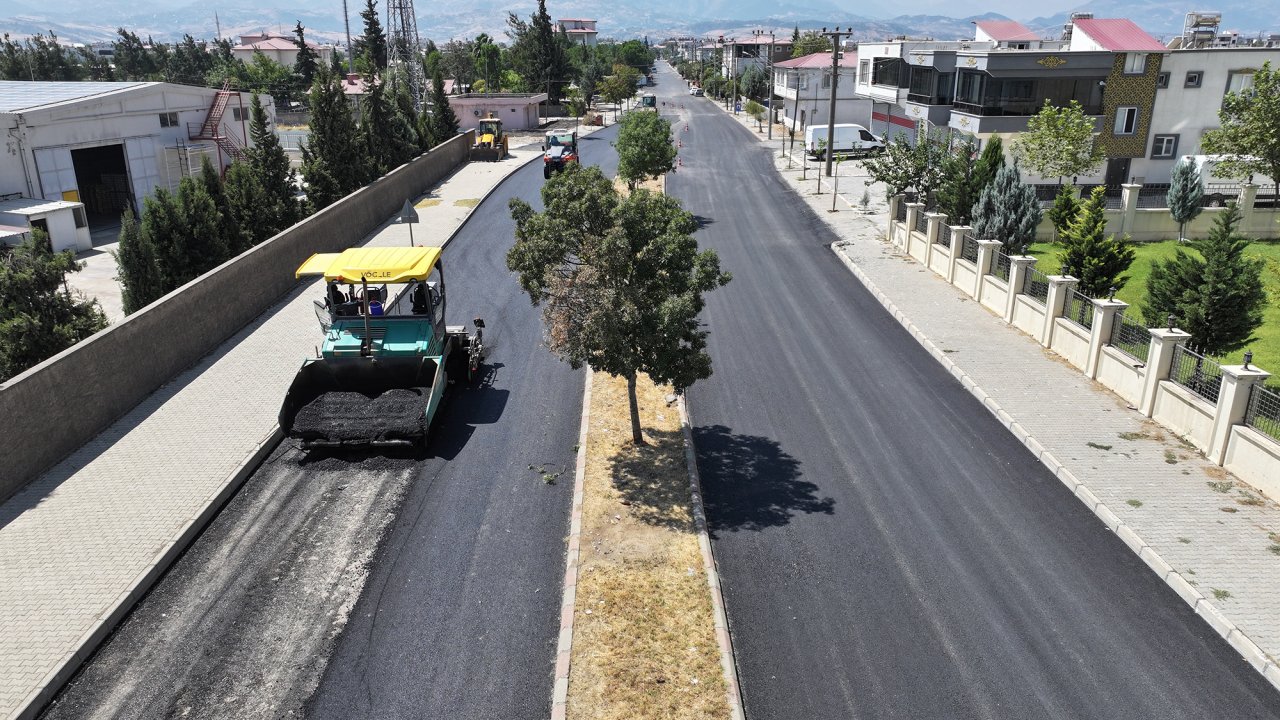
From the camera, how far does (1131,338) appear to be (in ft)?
55.1

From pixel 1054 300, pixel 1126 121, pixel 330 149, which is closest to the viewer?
pixel 1054 300

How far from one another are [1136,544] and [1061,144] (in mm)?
25747

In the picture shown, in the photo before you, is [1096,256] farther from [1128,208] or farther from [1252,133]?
[1252,133]

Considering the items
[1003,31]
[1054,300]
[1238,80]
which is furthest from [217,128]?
[1003,31]

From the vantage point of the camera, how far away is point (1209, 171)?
35656 millimetres

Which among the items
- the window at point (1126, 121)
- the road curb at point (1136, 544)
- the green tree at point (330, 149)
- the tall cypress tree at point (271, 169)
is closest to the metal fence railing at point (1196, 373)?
the road curb at point (1136, 544)

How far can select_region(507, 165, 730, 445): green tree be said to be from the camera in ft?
42.1

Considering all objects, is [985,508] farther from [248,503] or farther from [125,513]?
[125,513]

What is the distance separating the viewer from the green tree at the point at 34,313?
15.5m

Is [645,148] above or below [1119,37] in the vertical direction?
below

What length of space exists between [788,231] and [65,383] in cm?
2498

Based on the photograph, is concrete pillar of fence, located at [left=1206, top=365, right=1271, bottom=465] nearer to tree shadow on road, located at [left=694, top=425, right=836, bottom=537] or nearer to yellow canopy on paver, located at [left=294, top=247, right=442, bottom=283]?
tree shadow on road, located at [left=694, top=425, right=836, bottom=537]

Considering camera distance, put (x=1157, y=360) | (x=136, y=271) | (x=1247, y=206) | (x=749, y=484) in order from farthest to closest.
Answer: (x=1247, y=206), (x=136, y=271), (x=1157, y=360), (x=749, y=484)

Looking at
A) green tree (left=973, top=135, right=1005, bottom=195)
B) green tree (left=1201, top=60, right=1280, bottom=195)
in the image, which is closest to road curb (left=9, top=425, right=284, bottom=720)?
green tree (left=973, top=135, right=1005, bottom=195)
